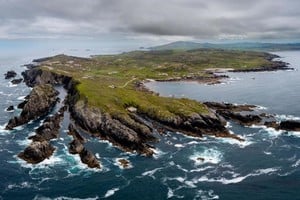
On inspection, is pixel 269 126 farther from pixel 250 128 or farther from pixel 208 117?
pixel 208 117

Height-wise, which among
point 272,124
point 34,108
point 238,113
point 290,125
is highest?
point 34,108

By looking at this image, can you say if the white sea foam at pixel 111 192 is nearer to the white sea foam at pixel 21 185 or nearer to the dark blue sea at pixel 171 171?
the dark blue sea at pixel 171 171

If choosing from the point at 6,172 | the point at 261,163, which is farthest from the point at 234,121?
the point at 6,172

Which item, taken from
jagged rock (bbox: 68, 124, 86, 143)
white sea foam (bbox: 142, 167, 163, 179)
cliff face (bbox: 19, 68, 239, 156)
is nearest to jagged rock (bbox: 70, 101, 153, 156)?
cliff face (bbox: 19, 68, 239, 156)

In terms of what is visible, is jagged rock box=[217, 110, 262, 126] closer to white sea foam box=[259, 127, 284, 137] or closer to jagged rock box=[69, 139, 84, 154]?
white sea foam box=[259, 127, 284, 137]

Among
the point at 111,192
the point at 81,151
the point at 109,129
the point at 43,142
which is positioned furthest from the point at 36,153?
the point at 111,192

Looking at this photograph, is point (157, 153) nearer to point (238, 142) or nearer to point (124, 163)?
point (124, 163)
